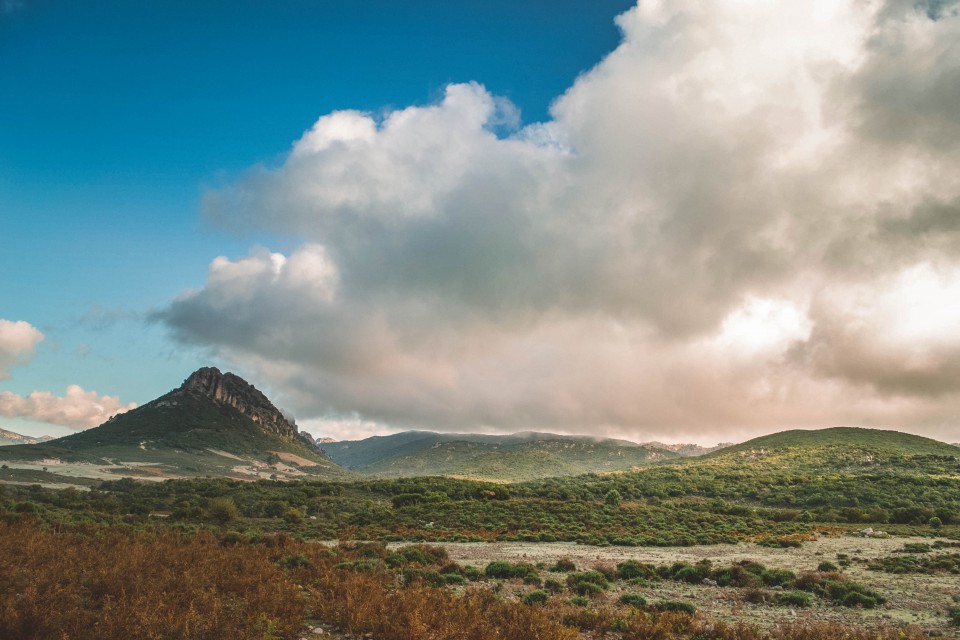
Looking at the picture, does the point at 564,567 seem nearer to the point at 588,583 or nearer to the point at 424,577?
the point at 588,583

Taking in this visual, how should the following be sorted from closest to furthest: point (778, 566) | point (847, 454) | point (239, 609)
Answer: point (239, 609)
point (778, 566)
point (847, 454)

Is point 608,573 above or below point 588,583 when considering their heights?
below

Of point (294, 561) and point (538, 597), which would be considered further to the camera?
point (294, 561)

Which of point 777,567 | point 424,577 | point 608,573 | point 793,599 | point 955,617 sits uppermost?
point 955,617

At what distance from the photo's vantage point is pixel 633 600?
1828 cm

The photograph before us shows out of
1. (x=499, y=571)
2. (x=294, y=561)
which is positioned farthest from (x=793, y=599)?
(x=294, y=561)

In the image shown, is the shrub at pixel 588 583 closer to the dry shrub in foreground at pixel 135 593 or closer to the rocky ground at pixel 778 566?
the rocky ground at pixel 778 566

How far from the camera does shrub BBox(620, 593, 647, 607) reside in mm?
17828

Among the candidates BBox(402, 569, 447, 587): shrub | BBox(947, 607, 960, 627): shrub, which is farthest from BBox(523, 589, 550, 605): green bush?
BBox(947, 607, 960, 627): shrub

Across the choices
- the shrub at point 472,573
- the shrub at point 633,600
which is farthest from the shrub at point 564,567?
the shrub at point 633,600

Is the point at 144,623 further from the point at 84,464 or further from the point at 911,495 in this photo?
the point at 84,464

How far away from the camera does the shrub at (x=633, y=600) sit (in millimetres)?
17828

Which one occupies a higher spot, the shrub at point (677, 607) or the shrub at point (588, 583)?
the shrub at point (677, 607)

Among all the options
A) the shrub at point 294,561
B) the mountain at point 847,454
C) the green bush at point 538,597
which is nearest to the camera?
the green bush at point 538,597
